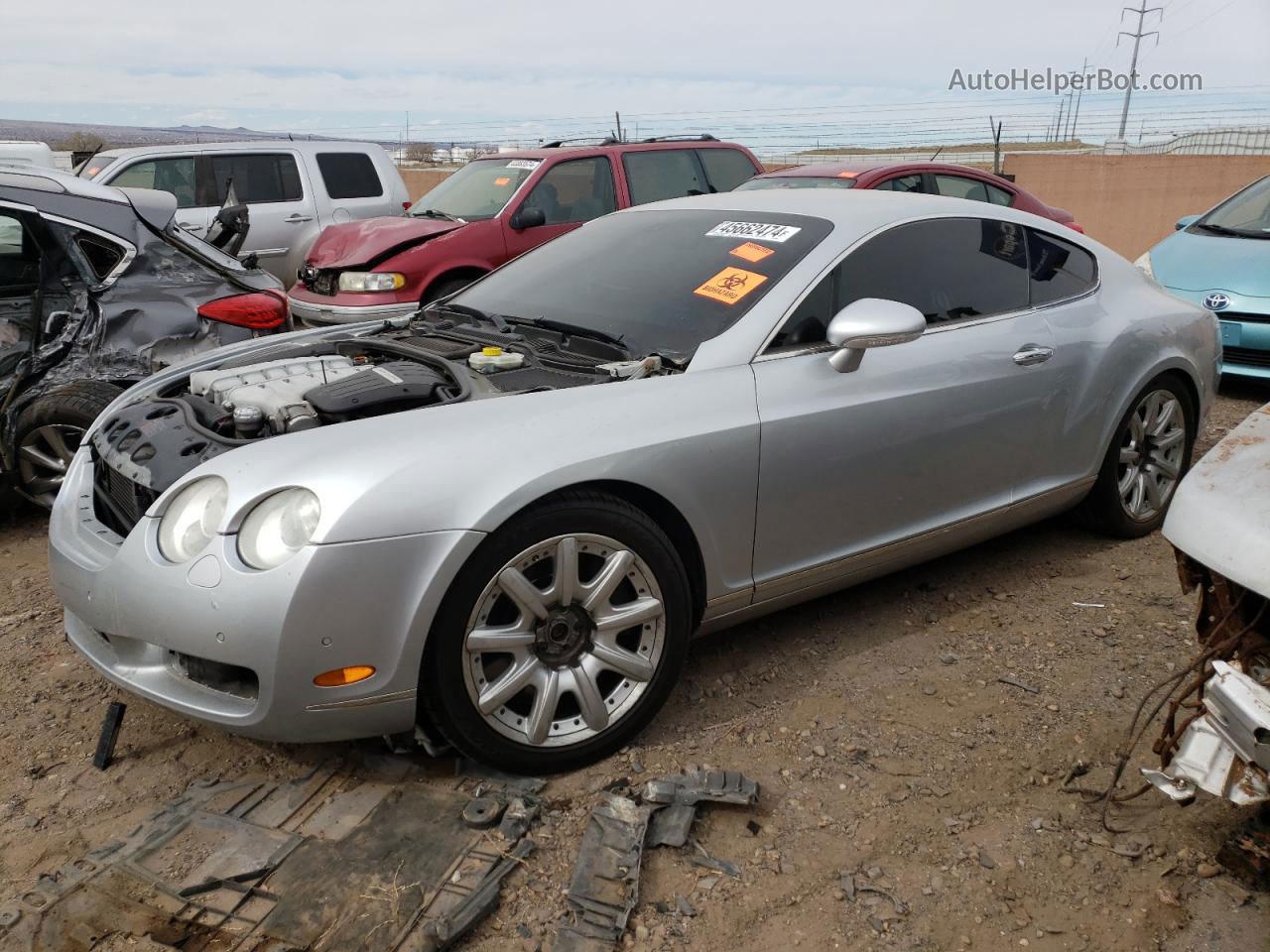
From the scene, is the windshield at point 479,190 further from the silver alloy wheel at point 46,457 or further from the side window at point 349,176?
the silver alloy wheel at point 46,457

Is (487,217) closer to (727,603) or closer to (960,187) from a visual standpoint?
(960,187)

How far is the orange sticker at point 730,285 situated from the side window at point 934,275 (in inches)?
7.1

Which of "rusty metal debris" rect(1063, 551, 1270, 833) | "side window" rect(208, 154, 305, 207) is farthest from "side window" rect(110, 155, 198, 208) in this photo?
"rusty metal debris" rect(1063, 551, 1270, 833)

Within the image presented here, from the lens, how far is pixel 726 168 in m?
9.20

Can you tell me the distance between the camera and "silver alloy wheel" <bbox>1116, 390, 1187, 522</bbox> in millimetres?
4422

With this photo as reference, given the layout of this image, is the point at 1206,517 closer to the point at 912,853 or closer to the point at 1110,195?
the point at 912,853

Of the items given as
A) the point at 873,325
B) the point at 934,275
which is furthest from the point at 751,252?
the point at 934,275

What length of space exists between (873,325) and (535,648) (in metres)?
1.37

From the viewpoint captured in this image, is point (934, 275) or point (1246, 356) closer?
point (934, 275)

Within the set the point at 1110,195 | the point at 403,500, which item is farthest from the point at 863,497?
the point at 1110,195

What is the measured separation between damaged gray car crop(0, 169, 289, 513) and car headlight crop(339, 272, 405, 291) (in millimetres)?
2338

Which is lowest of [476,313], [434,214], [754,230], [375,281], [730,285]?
[375,281]

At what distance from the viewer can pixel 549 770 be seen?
282 cm

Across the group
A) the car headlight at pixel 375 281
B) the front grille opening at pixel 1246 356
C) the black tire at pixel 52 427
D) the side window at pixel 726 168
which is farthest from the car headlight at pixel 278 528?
the side window at pixel 726 168
